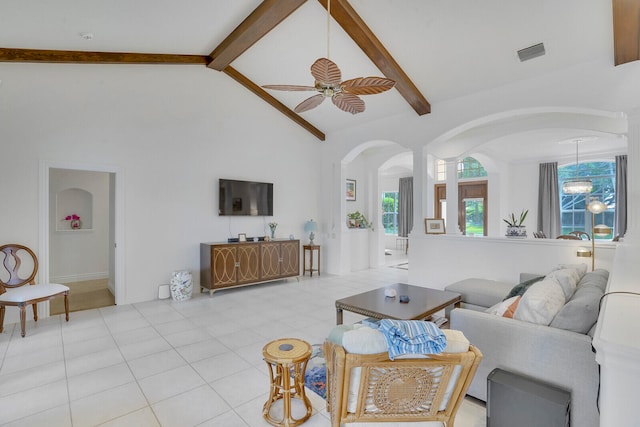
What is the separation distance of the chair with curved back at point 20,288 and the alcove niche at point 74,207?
267 cm

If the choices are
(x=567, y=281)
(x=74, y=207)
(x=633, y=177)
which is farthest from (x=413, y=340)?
(x=74, y=207)

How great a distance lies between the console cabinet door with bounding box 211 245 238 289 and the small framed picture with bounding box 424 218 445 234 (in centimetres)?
342

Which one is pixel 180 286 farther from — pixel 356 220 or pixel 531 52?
pixel 531 52

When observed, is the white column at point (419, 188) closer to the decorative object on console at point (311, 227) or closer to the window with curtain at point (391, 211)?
the decorative object on console at point (311, 227)

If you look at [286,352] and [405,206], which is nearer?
[286,352]

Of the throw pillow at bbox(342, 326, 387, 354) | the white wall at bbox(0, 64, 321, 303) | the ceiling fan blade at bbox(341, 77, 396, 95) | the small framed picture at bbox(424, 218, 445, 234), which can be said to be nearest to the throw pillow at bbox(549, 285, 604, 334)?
the throw pillow at bbox(342, 326, 387, 354)

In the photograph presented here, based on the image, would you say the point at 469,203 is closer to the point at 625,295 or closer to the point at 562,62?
the point at 562,62

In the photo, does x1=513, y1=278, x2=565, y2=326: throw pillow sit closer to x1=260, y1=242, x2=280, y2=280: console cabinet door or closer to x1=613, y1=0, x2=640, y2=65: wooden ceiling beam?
x1=613, y1=0, x2=640, y2=65: wooden ceiling beam

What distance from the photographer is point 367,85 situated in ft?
9.91

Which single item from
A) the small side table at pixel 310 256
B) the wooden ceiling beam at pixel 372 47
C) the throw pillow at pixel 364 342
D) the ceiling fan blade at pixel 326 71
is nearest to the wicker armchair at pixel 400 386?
the throw pillow at pixel 364 342

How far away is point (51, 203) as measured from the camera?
617cm

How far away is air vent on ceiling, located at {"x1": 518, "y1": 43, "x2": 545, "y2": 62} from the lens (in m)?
3.83

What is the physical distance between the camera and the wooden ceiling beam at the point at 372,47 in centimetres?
390

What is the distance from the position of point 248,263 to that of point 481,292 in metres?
3.79
